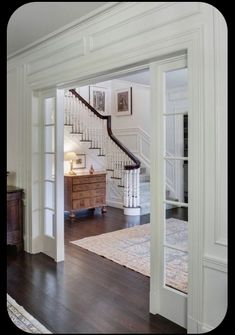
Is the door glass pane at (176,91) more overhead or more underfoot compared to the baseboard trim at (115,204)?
more overhead

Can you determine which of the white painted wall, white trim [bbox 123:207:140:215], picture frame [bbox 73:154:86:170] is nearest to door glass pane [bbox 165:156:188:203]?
the white painted wall

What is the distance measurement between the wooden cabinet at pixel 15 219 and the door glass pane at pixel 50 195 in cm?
34

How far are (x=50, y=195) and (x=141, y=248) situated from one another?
1198 mm

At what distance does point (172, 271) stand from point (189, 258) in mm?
216

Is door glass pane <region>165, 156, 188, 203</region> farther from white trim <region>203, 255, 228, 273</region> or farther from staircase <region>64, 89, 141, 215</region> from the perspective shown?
staircase <region>64, 89, 141, 215</region>

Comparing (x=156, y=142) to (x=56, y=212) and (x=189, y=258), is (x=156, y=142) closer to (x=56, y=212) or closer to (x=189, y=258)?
(x=189, y=258)

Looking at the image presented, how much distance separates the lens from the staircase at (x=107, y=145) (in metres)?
4.96

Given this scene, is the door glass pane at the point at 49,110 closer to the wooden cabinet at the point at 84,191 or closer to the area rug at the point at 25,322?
the area rug at the point at 25,322

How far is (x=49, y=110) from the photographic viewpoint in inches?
99.6

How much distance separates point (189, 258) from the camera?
1.52m

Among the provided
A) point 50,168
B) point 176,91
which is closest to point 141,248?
point 50,168

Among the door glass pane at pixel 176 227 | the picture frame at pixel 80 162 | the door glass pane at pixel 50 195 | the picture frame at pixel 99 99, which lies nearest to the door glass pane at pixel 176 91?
the door glass pane at pixel 176 227
